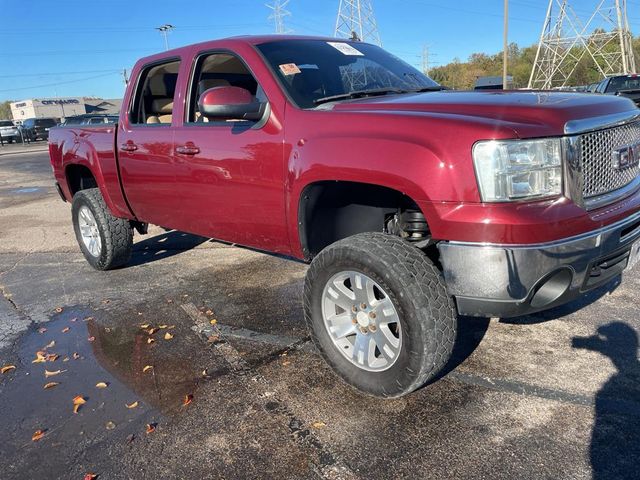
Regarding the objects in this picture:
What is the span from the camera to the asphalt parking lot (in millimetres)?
2434

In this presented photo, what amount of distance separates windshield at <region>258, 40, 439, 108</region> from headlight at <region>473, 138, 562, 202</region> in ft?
4.09

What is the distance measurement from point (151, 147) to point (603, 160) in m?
3.22

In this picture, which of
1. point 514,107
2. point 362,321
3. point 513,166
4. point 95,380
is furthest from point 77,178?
point 513,166

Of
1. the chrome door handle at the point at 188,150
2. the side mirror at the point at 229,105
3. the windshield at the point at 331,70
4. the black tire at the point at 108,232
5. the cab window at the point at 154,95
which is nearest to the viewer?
the side mirror at the point at 229,105

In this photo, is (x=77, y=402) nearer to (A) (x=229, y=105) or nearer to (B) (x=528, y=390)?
(A) (x=229, y=105)

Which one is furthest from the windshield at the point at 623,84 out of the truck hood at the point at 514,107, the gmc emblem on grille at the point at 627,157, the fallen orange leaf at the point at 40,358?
A: the fallen orange leaf at the point at 40,358

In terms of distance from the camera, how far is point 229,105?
316 centimetres

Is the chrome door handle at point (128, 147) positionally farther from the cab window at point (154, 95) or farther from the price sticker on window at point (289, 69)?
the price sticker on window at point (289, 69)

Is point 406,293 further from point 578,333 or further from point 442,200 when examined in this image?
point 578,333

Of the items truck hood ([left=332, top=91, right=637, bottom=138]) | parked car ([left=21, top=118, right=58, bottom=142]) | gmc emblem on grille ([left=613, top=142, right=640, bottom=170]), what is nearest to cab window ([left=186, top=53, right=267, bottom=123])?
truck hood ([left=332, top=91, right=637, bottom=138])

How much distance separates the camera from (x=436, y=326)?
8.45 feet

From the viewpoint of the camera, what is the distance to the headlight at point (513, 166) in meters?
2.37

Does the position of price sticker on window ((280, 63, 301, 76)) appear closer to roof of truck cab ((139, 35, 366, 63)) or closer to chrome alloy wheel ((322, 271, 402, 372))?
roof of truck cab ((139, 35, 366, 63))

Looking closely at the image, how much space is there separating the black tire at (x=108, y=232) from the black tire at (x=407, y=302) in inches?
123
